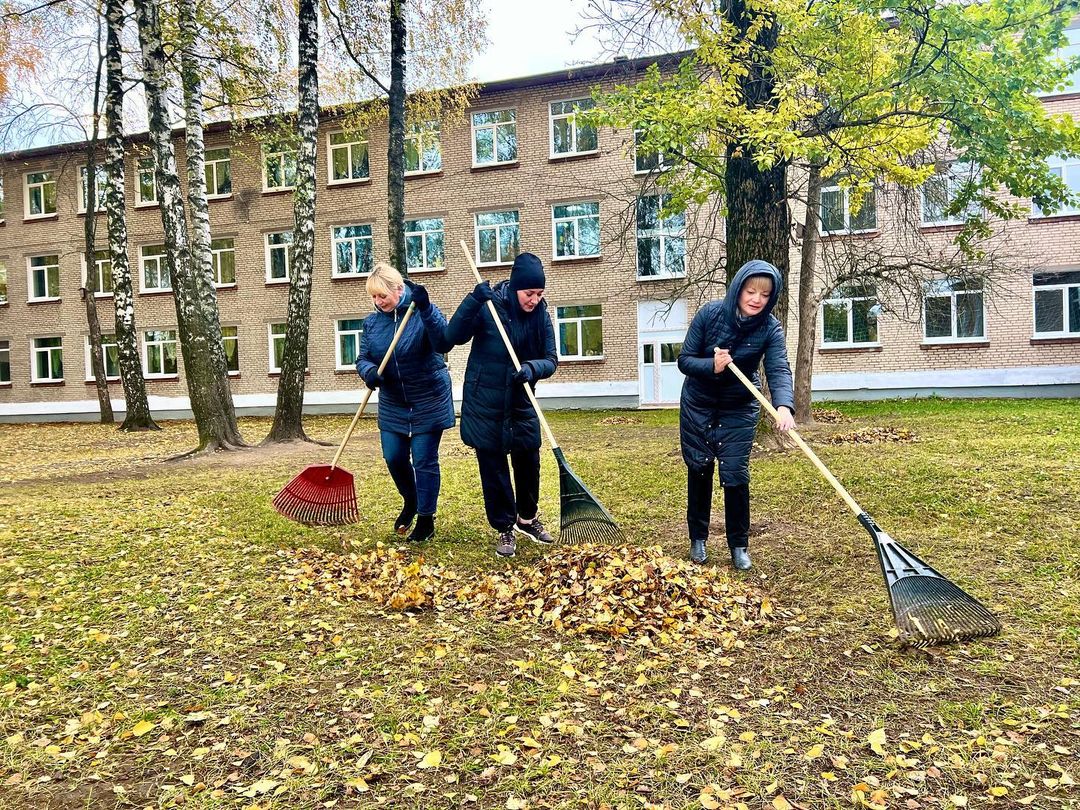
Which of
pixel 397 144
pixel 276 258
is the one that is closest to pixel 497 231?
pixel 276 258

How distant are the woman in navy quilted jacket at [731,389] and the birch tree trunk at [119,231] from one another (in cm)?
1441

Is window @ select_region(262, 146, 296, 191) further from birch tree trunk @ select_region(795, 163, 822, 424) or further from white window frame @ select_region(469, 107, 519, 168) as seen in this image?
birch tree trunk @ select_region(795, 163, 822, 424)

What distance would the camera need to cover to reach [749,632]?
409cm

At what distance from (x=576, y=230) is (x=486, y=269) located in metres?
3.04

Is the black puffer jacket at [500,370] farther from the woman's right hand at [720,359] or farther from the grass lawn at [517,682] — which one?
the woman's right hand at [720,359]

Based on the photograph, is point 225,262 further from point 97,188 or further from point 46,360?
point 46,360

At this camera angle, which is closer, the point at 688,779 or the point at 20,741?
the point at 688,779

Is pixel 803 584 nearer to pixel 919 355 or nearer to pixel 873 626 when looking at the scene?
pixel 873 626

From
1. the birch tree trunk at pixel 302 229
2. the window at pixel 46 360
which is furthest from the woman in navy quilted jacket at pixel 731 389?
the window at pixel 46 360

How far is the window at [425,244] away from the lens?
2345cm

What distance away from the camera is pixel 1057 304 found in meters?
19.0

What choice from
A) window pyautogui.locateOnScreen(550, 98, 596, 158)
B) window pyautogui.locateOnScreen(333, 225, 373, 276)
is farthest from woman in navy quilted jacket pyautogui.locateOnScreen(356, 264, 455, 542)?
window pyautogui.locateOnScreen(333, 225, 373, 276)

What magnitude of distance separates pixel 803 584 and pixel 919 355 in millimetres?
17310

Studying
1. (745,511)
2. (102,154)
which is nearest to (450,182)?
(102,154)
